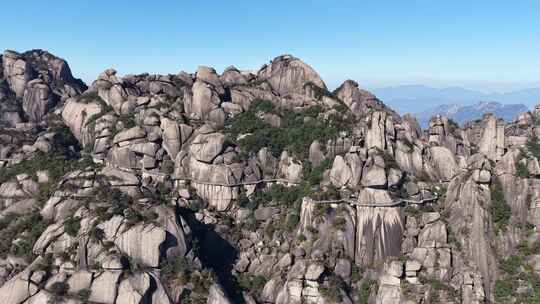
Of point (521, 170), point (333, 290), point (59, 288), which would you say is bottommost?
point (333, 290)

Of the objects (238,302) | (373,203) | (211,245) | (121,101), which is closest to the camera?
(238,302)

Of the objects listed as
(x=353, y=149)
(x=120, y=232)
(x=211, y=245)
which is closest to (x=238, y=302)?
(x=211, y=245)

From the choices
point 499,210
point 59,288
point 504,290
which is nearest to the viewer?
point 59,288

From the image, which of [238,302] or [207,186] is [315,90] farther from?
[238,302]

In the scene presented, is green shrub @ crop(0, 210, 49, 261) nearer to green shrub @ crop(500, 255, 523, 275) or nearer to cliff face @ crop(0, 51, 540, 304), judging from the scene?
cliff face @ crop(0, 51, 540, 304)

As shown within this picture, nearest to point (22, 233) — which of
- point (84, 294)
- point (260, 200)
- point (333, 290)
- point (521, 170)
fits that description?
point (84, 294)

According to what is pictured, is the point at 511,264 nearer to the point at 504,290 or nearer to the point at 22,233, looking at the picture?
the point at 504,290

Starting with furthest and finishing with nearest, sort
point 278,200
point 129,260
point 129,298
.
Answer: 1. point 278,200
2. point 129,260
3. point 129,298

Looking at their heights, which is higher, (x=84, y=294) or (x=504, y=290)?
(x=84, y=294)
